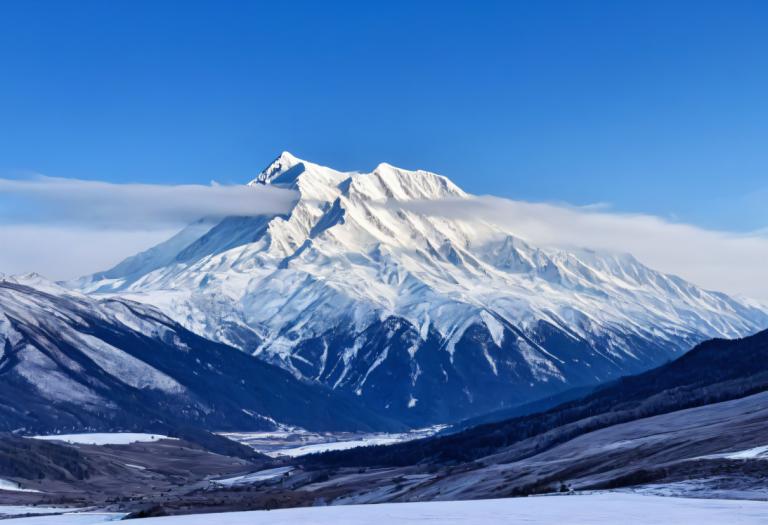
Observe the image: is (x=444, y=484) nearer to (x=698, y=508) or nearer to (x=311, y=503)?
(x=311, y=503)

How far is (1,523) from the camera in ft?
497

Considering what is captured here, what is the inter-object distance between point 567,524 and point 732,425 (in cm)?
12657

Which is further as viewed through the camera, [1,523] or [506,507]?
[1,523]

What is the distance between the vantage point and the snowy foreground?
238ft

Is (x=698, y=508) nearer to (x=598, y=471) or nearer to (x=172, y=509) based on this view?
(x=598, y=471)

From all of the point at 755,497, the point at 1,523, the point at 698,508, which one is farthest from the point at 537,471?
the point at 698,508

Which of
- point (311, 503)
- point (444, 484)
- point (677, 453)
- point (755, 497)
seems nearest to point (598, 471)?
point (677, 453)

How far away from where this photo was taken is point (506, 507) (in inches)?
3381

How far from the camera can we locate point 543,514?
77.8 meters

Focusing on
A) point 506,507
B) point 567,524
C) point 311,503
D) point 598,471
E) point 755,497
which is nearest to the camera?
point 567,524

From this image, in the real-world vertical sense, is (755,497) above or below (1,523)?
below

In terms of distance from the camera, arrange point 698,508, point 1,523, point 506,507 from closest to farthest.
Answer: point 698,508 < point 506,507 < point 1,523

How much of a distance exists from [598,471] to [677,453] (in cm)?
1151

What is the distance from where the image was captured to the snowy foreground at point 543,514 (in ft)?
238
